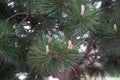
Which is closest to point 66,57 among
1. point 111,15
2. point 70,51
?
point 70,51

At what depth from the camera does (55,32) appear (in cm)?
99

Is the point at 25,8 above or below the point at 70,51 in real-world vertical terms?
above

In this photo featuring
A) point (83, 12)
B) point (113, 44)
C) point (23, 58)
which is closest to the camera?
point (83, 12)

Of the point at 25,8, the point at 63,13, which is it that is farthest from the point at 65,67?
the point at 25,8

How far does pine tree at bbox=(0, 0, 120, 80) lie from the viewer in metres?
0.76

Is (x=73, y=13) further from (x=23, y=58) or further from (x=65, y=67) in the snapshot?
(x=23, y=58)

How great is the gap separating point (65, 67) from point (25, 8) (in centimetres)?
31

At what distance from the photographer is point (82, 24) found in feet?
2.53

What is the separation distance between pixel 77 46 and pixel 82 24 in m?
0.06

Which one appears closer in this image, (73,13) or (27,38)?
(73,13)

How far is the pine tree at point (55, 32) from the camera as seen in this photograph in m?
0.76

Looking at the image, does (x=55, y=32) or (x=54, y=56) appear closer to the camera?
(x=54, y=56)

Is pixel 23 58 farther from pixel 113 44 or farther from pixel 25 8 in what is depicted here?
pixel 113 44

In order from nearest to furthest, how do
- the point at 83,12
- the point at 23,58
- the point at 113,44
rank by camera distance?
1. the point at 83,12
2. the point at 113,44
3. the point at 23,58
